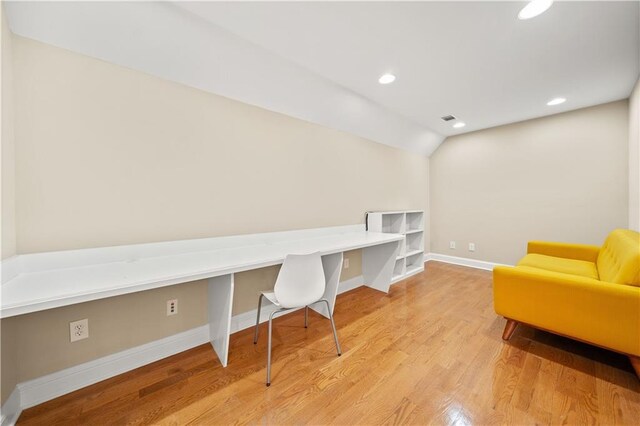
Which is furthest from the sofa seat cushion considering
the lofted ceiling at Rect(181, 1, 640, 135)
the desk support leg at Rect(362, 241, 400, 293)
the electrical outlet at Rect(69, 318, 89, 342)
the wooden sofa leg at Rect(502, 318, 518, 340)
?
the electrical outlet at Rect(69, 318, 89, 342)

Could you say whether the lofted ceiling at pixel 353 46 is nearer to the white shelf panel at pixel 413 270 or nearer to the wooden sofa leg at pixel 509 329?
the wooden sofa leg at pixel 509 329

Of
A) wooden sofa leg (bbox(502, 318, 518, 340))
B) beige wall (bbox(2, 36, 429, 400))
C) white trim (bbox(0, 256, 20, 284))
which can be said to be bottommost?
wooden sofa leg (bbox(502, 318, 518, 340))

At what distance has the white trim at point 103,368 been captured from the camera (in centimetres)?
135

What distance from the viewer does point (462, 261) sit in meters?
4.24

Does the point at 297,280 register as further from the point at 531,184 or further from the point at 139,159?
the point at 531,184

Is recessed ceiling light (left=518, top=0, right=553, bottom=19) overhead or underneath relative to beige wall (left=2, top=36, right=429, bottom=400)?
overhead

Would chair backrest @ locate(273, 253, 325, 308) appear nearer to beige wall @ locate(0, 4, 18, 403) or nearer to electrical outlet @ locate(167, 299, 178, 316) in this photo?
electrical outlet @ locate(167, 299, 178, 316)

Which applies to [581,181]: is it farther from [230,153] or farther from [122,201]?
[122,201]

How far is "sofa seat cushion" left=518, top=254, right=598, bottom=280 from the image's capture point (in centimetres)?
221

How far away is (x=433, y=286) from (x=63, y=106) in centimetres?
389

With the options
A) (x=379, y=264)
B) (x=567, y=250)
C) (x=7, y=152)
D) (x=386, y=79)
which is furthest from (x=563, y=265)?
(x=7, y=152)

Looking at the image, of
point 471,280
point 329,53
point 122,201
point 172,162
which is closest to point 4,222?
point 122,201

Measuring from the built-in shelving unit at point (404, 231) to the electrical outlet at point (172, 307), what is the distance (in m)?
2.40

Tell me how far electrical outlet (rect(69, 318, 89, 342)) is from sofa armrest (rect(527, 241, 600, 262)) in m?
4.38
